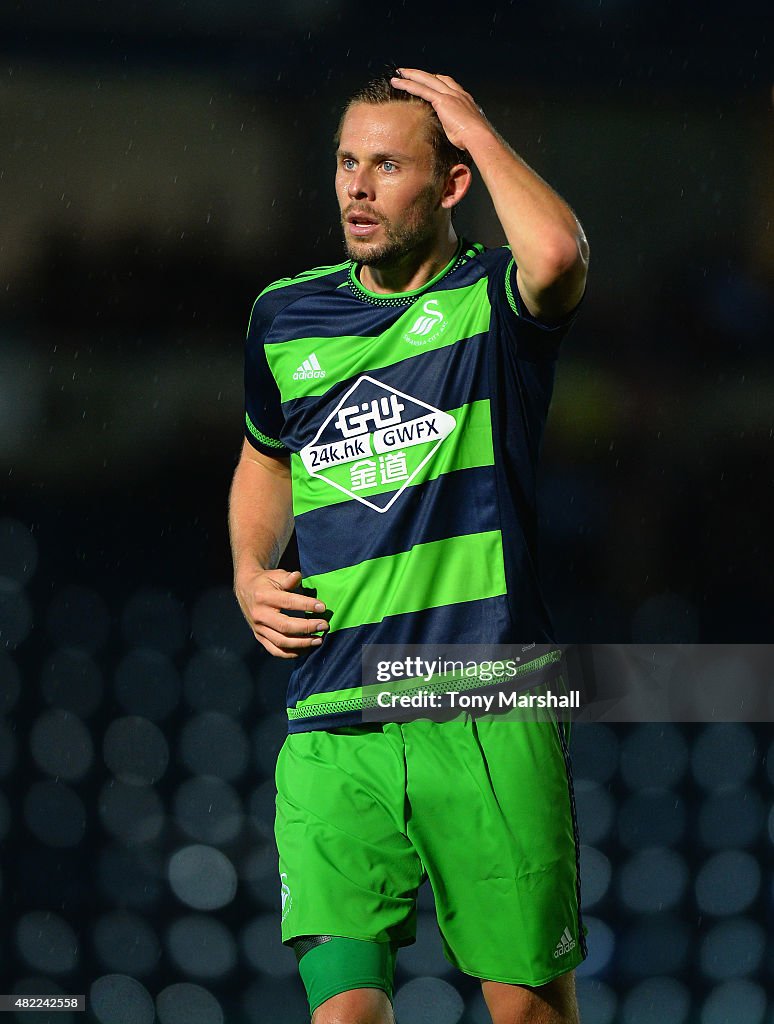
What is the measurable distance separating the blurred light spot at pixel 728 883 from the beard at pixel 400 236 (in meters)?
1.68

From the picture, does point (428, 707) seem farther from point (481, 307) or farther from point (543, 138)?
point (543, 138)

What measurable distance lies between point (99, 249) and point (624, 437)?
4.27ft

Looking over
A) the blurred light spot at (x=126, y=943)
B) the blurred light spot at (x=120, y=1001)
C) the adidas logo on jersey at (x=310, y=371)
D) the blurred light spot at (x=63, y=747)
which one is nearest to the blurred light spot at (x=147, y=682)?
the blurred light spot at (x=63, y=747)

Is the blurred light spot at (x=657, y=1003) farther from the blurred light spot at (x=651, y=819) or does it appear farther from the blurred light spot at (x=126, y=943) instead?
the blurred light spot at (x=126, y=943)

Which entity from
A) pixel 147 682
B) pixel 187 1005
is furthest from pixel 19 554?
pixel 187 1005

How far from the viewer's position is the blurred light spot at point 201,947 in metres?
3.10

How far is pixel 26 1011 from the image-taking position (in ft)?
10.3

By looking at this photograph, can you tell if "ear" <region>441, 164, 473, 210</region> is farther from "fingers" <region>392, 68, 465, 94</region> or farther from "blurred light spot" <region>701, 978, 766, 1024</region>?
"blurred light spot" <region>701, 978, 766, 1024</region>

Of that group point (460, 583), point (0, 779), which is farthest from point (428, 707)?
point (0, 779)

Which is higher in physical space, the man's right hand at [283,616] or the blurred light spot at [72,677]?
the man's right hand at [283,616]

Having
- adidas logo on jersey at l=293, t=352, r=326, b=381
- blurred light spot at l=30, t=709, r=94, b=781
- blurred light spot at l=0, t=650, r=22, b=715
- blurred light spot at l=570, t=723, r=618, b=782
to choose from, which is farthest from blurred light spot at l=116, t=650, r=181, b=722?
adidas logo on jersey at l=293, t=352, r=326, b=381

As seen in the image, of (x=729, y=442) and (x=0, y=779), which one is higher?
(x=729, y=442)

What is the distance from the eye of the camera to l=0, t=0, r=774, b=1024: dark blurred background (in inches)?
122

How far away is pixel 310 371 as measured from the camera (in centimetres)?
222
